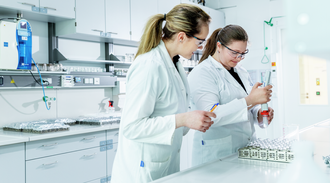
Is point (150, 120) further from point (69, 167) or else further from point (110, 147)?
point (110, 147)

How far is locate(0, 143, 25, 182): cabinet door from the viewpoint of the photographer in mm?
2018

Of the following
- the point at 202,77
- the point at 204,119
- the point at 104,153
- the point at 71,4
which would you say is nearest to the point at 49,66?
the point at 71,4

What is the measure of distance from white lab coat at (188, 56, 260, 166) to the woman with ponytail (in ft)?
0.63

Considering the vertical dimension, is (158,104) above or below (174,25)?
below

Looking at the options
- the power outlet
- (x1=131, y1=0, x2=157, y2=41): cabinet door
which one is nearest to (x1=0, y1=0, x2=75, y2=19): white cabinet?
the power outlet

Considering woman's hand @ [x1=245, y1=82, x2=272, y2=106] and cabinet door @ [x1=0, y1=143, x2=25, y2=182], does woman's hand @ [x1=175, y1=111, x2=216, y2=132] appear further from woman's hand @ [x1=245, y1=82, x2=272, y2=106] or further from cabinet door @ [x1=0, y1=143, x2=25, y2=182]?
cabinet door @ [x1=0, y1=143, x2=25, y2=182]

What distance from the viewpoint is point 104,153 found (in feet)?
8.90

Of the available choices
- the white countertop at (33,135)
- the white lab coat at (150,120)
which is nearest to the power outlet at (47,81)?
the white countertop at (33,135)

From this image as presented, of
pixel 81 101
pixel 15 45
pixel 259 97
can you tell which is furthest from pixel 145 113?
pixel 81 101

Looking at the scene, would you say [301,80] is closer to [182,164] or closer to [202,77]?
[182,164]

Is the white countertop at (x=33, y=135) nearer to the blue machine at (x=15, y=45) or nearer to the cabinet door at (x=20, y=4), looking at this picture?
the blue machine at (x=15, y=45)

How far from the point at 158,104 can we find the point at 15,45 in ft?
6.02

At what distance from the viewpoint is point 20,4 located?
2.46m

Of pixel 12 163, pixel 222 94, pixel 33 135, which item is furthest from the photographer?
pixel 33 135
